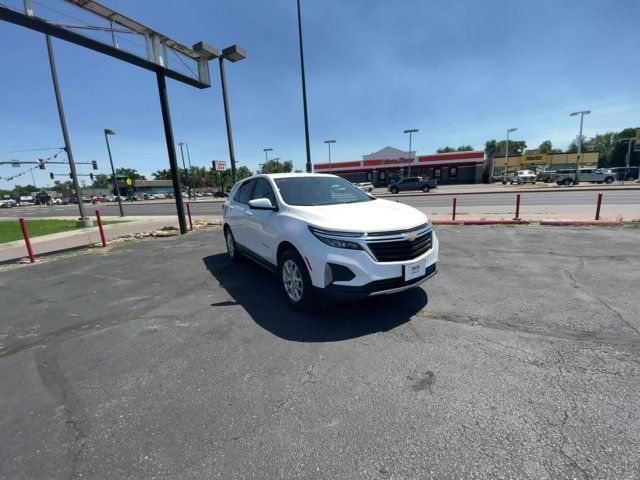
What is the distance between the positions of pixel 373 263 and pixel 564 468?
211 cm

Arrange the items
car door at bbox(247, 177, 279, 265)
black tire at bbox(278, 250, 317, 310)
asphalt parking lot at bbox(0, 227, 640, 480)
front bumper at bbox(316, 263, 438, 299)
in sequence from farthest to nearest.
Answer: car door at bbox(247, 177, 279, 265) → black tire at bbox(278, 250, 317, 310) → front bumper at bbox(316, 263, 438, 299) → asphalt parking lot at bbox(0, 227, 640, 480)

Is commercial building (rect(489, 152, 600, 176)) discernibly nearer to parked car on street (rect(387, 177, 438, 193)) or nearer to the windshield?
parked car on street (rect(387, 177, 438, 193))

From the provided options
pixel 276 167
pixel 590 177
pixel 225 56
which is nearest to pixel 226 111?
pixel 225 56

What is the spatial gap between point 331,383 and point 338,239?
1.48 metres

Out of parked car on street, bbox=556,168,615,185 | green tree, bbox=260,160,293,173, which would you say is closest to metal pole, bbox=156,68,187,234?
parked car on street, bbox=556,168,615,185

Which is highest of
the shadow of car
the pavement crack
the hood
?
the hood

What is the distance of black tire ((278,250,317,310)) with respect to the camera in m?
3.80

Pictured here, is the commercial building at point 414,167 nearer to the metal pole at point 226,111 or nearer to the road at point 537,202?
the road at point 537,202

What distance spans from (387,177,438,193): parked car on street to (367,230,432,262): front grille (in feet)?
115

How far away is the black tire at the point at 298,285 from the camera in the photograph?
380 centimetres

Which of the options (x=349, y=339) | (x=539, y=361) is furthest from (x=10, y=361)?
(x=539, y=361)

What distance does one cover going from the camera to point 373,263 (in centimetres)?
344

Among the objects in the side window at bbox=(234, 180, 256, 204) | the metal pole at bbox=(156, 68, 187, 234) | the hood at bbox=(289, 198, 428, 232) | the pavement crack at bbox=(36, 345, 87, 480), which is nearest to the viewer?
the pavement crack at bbox=(36, 345, 87, 480)

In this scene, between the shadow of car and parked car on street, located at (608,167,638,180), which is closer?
the shadow of car
